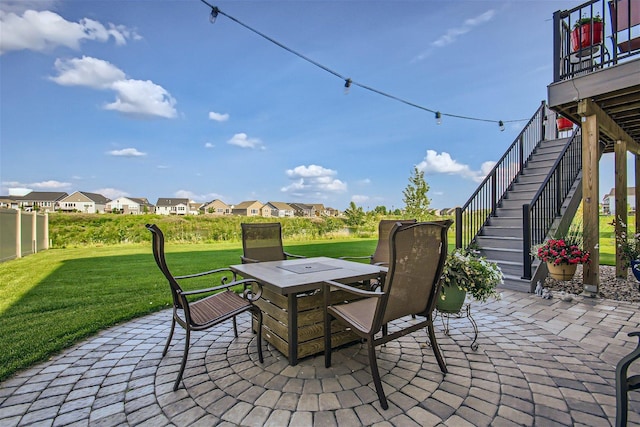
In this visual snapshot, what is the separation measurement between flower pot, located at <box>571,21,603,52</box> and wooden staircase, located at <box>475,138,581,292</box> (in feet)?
9.15

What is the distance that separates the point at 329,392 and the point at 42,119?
13.9m

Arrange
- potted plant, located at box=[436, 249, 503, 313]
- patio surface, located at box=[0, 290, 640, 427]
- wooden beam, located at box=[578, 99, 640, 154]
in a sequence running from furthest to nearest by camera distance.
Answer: wooden beam, located at box=[578, 99, 640, 154] → potted plant, located at box=[436, 249, 503, 313] → patio surface, located at box=[0, 290, 640, 427]

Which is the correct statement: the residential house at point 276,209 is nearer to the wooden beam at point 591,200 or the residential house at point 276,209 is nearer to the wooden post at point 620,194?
the wooden post at point 620,194

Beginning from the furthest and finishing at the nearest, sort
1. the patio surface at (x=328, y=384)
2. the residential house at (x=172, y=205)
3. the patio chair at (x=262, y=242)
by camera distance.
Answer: the residential house at (x=172, y=205) → the patio chair at (x=262, y=242) → the patio surface at (x=328, y=384)

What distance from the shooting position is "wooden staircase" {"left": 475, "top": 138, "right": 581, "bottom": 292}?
505cm

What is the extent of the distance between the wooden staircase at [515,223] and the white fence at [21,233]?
1167 cm

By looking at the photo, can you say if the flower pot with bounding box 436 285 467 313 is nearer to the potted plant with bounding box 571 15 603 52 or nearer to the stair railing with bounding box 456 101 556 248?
the stair railing with bounding box 456 101 556 248

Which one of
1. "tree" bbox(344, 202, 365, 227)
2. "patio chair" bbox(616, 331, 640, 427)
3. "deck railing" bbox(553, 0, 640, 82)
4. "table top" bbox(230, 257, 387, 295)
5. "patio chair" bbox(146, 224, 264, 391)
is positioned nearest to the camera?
"patio chair" bbox(616, 331, 640, 427)

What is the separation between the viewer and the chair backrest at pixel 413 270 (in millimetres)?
1777

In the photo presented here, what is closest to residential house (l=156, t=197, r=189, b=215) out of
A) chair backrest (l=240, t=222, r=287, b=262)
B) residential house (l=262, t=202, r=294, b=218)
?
residential house (l=262, t=202, r=294, b=218)

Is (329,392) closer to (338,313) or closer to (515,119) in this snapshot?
(338,313)

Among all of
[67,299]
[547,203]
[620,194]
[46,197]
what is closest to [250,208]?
[46,197]

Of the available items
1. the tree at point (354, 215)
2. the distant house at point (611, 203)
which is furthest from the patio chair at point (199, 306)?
the tree at point (354, 215)

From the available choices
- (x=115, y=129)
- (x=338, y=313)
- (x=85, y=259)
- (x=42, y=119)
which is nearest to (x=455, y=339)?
(x=338, y=313)
